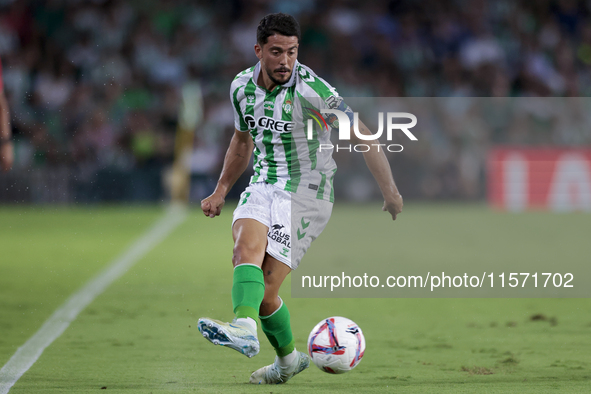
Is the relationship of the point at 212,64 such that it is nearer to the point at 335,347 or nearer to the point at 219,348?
the point at 219,348

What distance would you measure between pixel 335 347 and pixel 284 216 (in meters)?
0.75

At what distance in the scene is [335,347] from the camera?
471cm

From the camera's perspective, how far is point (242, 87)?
16.3ft

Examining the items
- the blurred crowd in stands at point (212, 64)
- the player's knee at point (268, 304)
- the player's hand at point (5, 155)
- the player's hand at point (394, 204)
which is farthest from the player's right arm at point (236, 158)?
the blurred crowd in stands at point (212, 64)

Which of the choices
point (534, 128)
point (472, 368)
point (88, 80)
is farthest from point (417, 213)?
point (472, 368)

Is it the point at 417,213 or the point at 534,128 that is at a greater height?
the point at 534,128

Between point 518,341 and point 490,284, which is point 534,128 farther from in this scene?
point 518,341

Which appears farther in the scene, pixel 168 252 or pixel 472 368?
pixel 168 252

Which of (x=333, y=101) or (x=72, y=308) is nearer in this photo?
(x=333, y=101)

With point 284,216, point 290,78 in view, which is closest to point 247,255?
point 284,216

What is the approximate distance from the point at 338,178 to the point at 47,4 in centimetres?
743

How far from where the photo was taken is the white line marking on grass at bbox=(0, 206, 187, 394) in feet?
16.6

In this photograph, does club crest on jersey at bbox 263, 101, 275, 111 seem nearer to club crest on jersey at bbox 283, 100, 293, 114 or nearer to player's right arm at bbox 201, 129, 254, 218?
club crest on jersey at bbox 283, 100, 293, 114

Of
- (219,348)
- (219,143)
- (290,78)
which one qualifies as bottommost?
(219,348)
